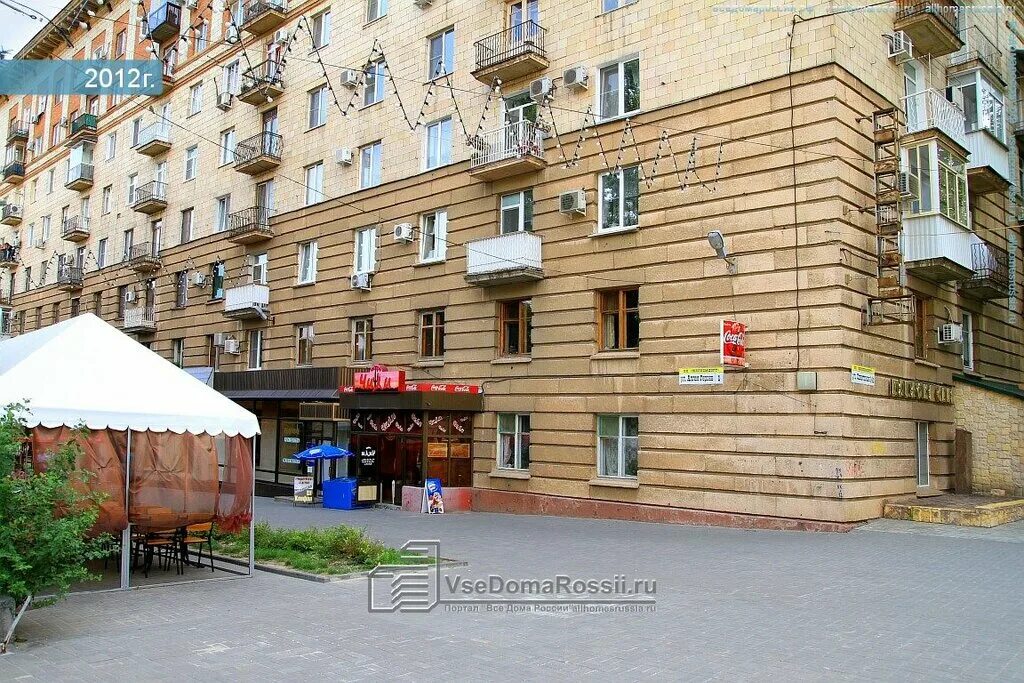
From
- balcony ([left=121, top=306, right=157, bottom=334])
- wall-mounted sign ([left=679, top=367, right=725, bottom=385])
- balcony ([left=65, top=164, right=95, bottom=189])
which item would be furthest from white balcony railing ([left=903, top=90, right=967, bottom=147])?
balcony ([left=65, top=164, right=95, bottom=189])

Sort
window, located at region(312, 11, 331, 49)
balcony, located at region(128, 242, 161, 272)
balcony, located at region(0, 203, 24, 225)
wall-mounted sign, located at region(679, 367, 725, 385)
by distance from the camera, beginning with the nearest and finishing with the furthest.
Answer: wall-mounted sign, located at region(679, 367, 725, 385) < window, located at region(312, 11, 331, 49) < balcony, located at region(128, 242, 161, 272) < balcony, located at region(0, 203, 24, 225)

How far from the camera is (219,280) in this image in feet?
116

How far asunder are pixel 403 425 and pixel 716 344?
32.1ft

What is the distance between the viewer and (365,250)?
28.4 m

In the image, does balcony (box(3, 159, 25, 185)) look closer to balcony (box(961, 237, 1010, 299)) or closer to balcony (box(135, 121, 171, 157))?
balcony (box(135, 121, 171, 157))

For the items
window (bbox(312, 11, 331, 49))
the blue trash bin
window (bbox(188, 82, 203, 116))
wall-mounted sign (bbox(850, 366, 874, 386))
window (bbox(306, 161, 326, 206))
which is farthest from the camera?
window (bbox(188, 82, 203, 116))

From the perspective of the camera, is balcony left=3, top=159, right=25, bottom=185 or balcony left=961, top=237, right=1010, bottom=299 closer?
balcony left=961, top=237, right=1010, bottom=299

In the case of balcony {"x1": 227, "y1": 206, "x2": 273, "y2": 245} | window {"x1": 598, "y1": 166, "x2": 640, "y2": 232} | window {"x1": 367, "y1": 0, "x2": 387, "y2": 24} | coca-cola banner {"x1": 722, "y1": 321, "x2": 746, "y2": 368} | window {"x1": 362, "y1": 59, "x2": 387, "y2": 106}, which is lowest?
coca-cola banner {"x1": 722, "y1": 321, "x2": 746, "y2": 368}

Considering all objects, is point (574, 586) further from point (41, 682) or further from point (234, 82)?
point (234, 82)

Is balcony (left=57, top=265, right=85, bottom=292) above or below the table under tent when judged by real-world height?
above

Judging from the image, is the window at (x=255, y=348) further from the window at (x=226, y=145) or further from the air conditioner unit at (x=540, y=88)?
the air conditioner unit at (x=540, y=88)

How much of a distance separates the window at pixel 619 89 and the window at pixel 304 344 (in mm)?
14157

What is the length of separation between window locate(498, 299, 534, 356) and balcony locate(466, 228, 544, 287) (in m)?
0.79

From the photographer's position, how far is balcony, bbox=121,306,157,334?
39.1 metres
